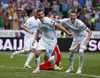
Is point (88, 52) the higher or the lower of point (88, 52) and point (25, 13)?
the lower

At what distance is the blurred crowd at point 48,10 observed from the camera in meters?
25.1

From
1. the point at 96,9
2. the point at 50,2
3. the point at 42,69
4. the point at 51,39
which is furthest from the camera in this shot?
the point at 50,2

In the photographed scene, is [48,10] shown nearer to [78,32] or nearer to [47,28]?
[78,32]

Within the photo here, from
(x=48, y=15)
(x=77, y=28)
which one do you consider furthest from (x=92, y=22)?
(x=77, y=28)

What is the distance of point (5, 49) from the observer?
22703 millimetres

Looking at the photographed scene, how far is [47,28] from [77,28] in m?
1.13

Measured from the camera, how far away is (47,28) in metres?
11.2

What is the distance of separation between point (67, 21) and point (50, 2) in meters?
16.3

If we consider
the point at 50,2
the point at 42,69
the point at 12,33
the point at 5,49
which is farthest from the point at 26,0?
the point at 42,69

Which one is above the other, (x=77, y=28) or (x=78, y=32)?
(x=77, y=28)

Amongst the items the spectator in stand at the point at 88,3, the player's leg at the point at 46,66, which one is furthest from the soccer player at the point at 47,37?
the spectator in stand at the point at 88,3

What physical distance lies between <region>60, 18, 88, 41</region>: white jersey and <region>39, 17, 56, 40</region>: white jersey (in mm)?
671

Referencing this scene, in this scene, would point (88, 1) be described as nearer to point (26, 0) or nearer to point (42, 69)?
point (26, 0)

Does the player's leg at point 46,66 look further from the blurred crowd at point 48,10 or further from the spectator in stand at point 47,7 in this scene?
the spectator in stand at point 47,7
